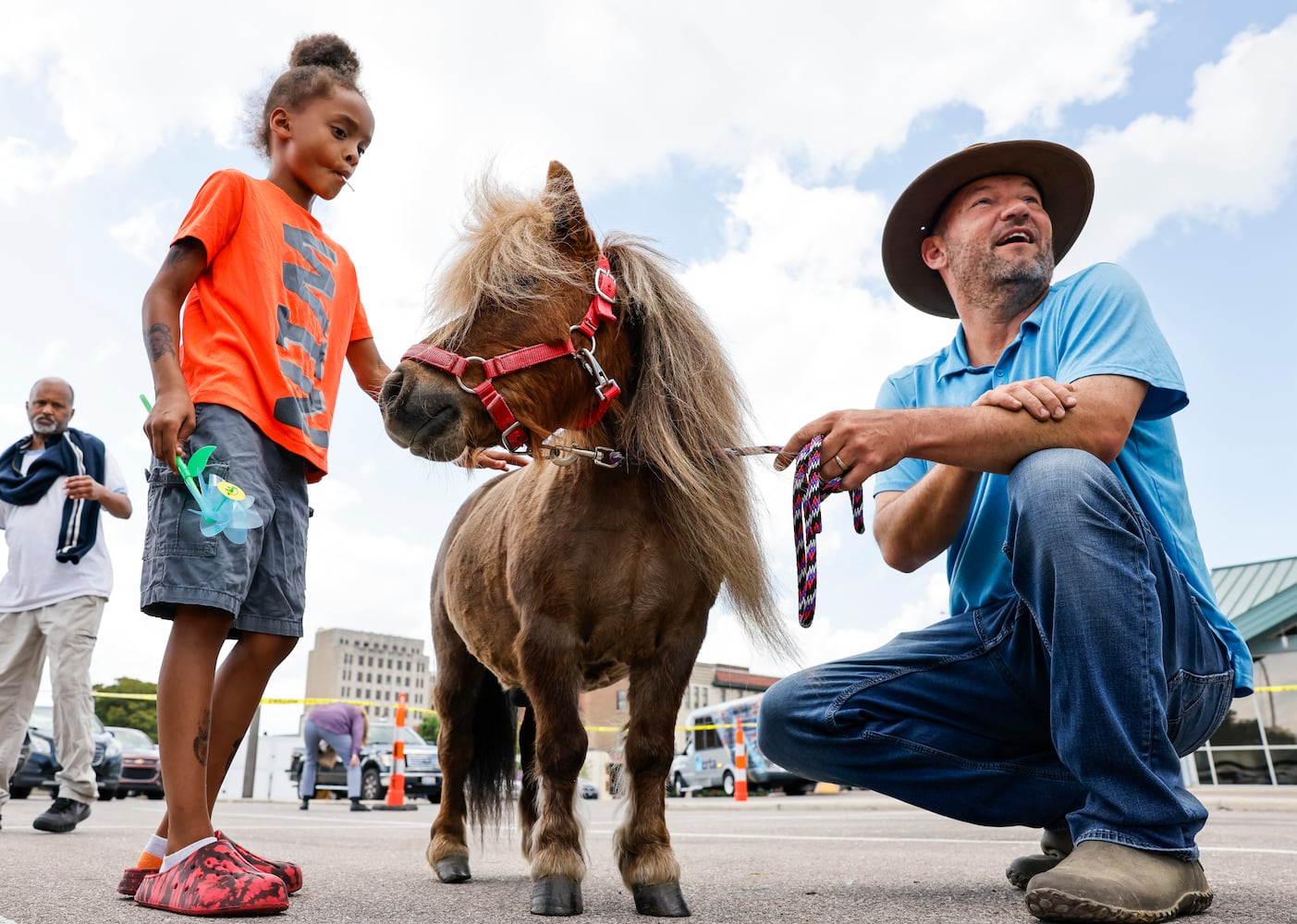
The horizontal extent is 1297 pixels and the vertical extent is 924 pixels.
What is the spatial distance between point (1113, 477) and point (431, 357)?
1.56 meters

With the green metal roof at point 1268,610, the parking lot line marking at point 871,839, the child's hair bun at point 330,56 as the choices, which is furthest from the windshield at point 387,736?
the green metal roof at point 1268,610

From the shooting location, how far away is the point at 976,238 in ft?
9.51

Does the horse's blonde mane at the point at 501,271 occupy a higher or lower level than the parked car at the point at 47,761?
higher

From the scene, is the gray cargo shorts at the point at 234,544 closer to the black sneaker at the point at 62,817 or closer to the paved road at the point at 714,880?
the paved road at the point at 714,880

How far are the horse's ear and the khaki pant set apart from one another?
159 inches

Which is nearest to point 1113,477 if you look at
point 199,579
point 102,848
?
point 199,579

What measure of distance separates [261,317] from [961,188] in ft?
6.90

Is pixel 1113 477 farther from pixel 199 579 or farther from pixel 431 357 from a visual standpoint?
pixel 199 579

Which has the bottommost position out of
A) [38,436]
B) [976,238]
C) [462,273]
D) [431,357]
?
[431,357]

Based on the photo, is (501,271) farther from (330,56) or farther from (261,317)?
(330,56)

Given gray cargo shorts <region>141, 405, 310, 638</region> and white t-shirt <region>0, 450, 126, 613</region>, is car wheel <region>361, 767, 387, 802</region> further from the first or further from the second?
gray cargo shorts <region>141, 405, 310, 638</region>

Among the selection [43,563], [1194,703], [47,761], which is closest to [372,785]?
[47,761]

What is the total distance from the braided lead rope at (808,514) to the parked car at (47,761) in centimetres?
1339

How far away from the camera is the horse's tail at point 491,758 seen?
3.86 m
